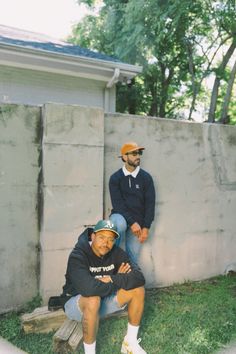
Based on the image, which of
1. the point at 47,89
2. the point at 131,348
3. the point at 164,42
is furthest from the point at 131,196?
the point at 164,42

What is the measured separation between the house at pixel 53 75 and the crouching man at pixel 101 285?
16.5 feet

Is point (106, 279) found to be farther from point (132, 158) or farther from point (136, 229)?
point (132, 158)

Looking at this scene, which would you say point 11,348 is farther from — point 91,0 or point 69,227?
point 91,0

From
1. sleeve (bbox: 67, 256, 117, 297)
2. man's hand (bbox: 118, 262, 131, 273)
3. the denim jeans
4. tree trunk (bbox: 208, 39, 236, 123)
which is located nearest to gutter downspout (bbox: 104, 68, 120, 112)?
tree trunk (bbox: 208, 39, 236, 123)

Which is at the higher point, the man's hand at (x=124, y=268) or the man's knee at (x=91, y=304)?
the man's hand at (x=124, y=268)

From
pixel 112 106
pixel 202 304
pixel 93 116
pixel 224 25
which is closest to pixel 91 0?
pixel 224 25

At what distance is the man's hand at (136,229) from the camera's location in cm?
454

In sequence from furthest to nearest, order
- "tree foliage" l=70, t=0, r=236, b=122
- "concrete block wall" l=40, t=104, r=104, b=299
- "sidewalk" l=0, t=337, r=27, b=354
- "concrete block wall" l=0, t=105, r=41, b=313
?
"tree foliage" l=70, t=0, r=236, b=122 → "concrete block wall" l=40, t=104, r=104, b=299 → "concrete block wall" l=0, t=105, r=41, b=313 → "sidewalk" l=0, t=337, r=27, b=354

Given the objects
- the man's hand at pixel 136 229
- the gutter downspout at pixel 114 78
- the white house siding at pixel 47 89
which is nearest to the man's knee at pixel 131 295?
the man's hand at pixel 136 229

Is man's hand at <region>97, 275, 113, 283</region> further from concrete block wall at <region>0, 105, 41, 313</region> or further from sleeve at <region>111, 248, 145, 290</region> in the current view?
concrete block wall at <region>0, 105, 41, 313</region>

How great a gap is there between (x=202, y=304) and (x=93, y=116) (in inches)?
91.2

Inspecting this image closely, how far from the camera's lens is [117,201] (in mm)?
4527

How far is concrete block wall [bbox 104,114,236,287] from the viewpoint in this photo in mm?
5109

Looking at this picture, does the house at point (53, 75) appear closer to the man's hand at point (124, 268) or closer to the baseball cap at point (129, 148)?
the baseball cap at point (129, 148)
